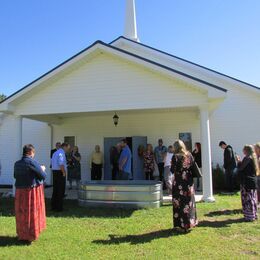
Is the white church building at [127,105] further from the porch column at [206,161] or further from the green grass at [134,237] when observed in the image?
the green grass at [134,237]

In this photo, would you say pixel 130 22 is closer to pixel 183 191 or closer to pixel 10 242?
pixel 183 191

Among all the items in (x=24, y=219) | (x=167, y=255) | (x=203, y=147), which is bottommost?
(x=167, y=255)

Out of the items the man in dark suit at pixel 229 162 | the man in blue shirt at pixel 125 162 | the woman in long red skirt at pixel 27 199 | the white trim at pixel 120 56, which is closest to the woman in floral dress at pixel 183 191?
the woman in long red skirt at pixel 27 199

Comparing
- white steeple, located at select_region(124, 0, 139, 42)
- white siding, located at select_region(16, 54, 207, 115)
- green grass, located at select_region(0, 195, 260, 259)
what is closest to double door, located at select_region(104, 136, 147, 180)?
white siding, located at select_region(16, 54, 207, 115)

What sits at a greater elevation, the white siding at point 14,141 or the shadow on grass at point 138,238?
the white siding at point 14,141

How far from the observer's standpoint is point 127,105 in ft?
35.3

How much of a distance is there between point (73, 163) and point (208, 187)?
578 centimetres

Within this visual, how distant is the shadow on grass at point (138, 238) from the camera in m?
6.31

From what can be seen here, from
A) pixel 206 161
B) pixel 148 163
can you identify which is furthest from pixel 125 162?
pixel 206 161

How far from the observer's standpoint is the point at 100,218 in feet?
27.3

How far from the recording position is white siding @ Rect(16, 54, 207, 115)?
1055cm

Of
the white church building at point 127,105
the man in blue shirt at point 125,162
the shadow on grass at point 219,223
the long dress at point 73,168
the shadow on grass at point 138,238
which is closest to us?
the shadow on grass at point 138,238

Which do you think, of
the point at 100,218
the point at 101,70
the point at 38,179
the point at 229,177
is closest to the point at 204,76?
the point at 229,177

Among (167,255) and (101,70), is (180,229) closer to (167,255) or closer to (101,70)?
(167,255)
